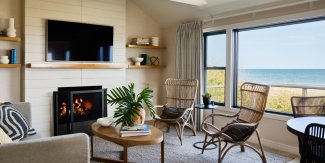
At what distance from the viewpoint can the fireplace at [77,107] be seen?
4.44m

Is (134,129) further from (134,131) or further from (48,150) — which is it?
(48,150)

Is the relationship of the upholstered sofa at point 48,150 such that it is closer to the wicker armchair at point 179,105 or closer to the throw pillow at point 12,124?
the throw pillow at point 12,124

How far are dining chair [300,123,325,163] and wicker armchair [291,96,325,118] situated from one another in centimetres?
97

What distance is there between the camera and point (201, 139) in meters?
4.33

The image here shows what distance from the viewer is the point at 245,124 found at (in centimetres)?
304

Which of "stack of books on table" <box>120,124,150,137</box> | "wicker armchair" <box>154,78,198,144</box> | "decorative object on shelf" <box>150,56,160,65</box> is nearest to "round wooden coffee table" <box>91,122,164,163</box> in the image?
"stack of books on table" <box>120,124,150,137</box>

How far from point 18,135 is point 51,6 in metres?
2.49

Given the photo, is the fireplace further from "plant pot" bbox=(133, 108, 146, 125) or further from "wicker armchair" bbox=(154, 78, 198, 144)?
"plant pot" bbox=(133, 108, 146, 125)

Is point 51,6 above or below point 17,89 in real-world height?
above

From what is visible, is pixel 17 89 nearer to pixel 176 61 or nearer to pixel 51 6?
pixel 51 6

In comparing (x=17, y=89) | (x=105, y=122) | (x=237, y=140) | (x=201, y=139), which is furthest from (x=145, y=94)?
(x=17, y=89)

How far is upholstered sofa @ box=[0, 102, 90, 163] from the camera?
167 cm

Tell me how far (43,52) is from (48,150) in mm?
2912

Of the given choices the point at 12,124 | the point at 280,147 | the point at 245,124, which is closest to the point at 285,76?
the point at 280,147
